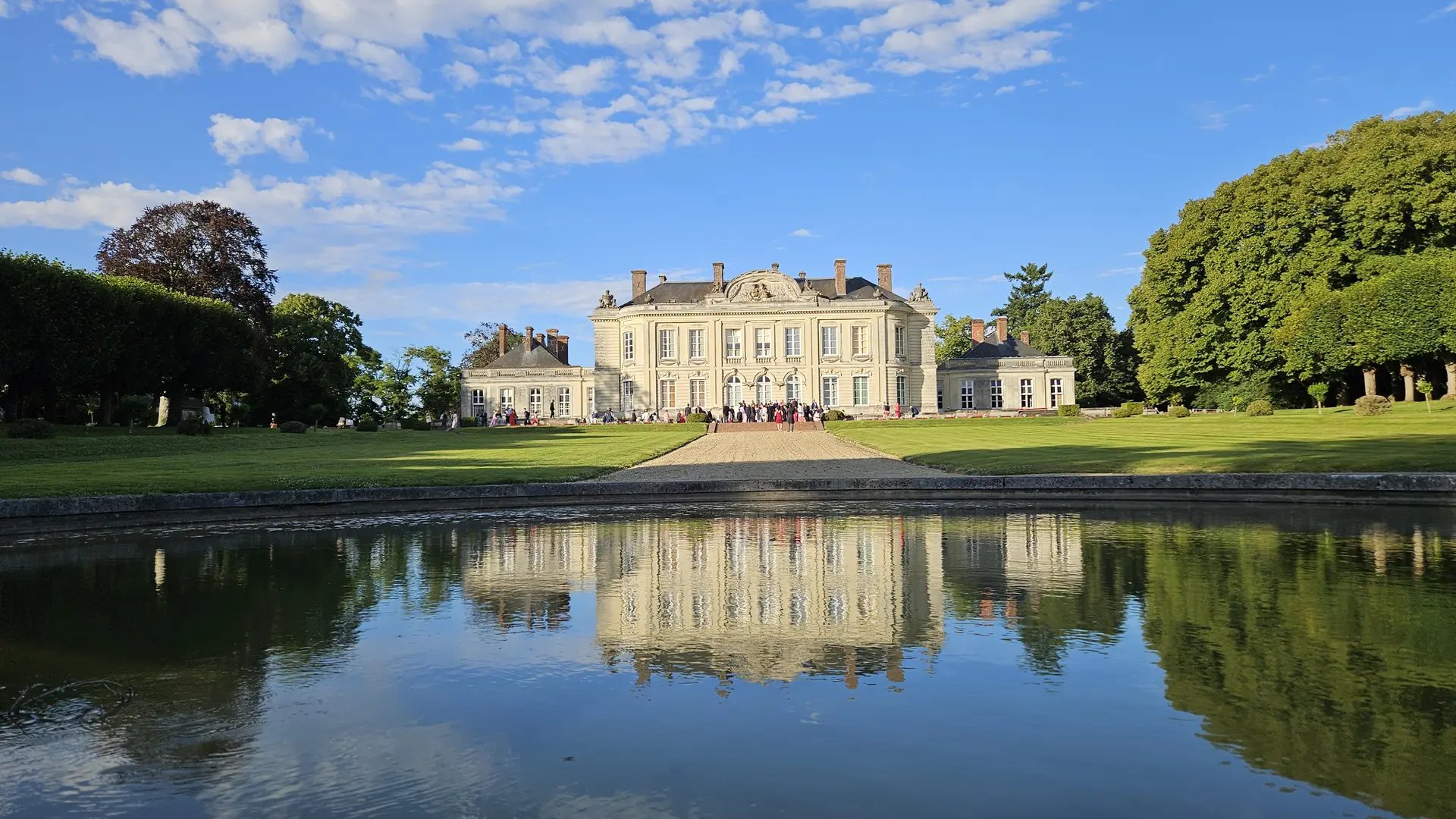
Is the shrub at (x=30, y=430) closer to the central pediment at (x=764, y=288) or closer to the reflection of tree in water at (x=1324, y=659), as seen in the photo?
the reflection of tree in water at (x=1324, y=659)

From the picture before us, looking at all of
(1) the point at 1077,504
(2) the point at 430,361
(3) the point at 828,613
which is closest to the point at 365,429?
(2) the point at 430,361

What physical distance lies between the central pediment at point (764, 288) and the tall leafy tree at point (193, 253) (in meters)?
28.6

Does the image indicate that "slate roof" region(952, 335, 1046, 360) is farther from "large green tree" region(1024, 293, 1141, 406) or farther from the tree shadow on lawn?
the tree shadow on lawn

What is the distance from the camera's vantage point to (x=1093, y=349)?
234 feet

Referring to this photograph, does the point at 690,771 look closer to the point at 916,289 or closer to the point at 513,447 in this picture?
the point at 513,447

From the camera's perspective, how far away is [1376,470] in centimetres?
1421

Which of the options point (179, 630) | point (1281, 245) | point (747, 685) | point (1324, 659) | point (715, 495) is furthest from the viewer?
point (1281, 245)

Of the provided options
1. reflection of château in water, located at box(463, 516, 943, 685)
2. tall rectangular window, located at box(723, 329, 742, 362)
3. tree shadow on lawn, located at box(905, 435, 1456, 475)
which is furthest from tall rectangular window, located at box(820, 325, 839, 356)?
reflection of château in water, located at box(463, 516, 943, 685)

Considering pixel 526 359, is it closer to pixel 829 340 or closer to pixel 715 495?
pixel 829 340

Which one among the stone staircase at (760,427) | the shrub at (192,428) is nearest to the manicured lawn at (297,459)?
the shrub at (192,428)

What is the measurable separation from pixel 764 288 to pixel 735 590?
58273mm

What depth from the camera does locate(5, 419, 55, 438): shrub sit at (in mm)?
30578

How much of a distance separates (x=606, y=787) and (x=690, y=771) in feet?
1.07

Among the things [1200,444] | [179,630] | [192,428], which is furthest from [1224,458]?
[192,428]
